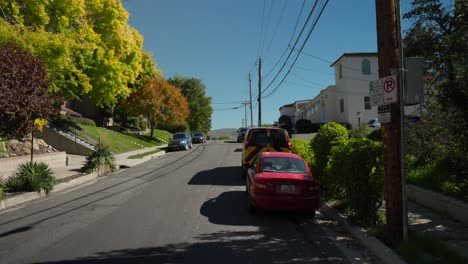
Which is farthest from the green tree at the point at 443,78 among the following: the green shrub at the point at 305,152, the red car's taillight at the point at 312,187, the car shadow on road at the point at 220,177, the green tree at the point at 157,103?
the green tree at the point at 157,103

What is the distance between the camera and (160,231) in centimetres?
763

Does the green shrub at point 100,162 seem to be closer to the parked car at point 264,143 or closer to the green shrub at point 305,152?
the parked car at point 264,143

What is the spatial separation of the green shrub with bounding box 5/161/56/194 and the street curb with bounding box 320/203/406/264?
→ 922 centimetres

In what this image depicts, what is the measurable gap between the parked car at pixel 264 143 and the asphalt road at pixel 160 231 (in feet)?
8.97

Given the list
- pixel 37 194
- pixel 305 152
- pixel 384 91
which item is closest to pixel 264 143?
pixel 305 152

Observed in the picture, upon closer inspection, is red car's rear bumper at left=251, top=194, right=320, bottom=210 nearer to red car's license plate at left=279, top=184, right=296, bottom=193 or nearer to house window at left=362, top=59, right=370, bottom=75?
red car's license plate at left=279, top=184, right=296, bottom=193

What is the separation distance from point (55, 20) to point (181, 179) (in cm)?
1136

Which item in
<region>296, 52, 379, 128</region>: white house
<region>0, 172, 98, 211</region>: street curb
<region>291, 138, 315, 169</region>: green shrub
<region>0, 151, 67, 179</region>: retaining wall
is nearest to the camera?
<region>0, 172, 98, 211</region>: street curb

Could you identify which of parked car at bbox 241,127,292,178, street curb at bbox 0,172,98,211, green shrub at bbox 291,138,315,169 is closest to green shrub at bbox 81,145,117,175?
street curb at bbox 0,172,98,211

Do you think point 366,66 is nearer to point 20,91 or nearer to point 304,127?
point 304,127

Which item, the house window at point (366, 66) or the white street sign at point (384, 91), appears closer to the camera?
the white street sign at point (384, 91)

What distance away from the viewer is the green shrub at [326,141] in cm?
1136

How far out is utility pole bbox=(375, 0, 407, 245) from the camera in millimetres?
6379

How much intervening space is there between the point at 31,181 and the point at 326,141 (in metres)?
9.20
